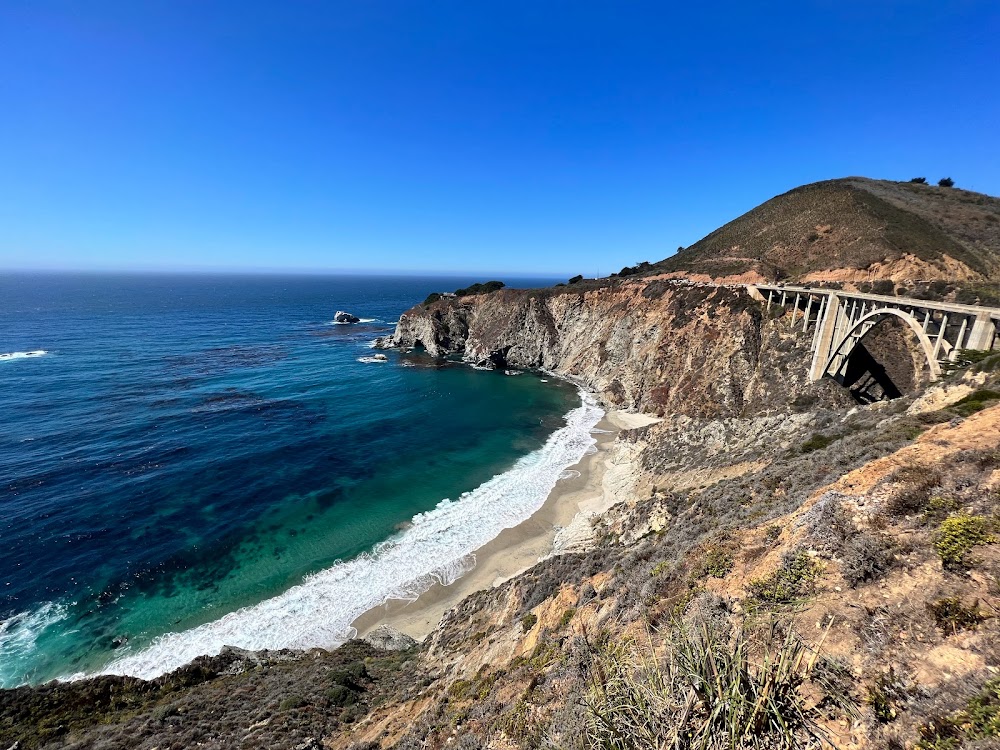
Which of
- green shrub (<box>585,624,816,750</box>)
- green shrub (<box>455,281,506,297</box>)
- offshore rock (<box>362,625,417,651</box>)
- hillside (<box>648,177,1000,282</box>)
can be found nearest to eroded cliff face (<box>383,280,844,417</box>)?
green shrub (<box>455,281,506,297</box>)

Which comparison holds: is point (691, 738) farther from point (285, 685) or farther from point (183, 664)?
point (183, 664)

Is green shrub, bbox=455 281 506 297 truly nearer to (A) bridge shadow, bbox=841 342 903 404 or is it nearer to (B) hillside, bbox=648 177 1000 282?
(B) hillside, bbox=648 177 1000 282

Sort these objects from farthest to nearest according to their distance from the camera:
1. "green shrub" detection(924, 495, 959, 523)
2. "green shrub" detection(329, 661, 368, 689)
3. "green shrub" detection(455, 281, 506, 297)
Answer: "green shrub" detection(455, 281, 506, 297)
"green shrub" detection(329, 661, 368, 689)
"green shrub" detection(924, 495, 959, 523)

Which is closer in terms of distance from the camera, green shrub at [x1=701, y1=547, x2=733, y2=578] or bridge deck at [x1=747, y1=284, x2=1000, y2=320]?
green shrub at [x1=701, y1=547, x2=733, y2=578]

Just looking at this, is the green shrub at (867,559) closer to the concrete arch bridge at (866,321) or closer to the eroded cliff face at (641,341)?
the concrete arch bridge at (866,321)

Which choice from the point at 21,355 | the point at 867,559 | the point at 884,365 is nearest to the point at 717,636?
the point at 867,559

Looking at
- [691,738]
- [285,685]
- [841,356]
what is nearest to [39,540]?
[285,685]

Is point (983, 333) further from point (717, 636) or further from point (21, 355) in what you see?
point (21, 355)
